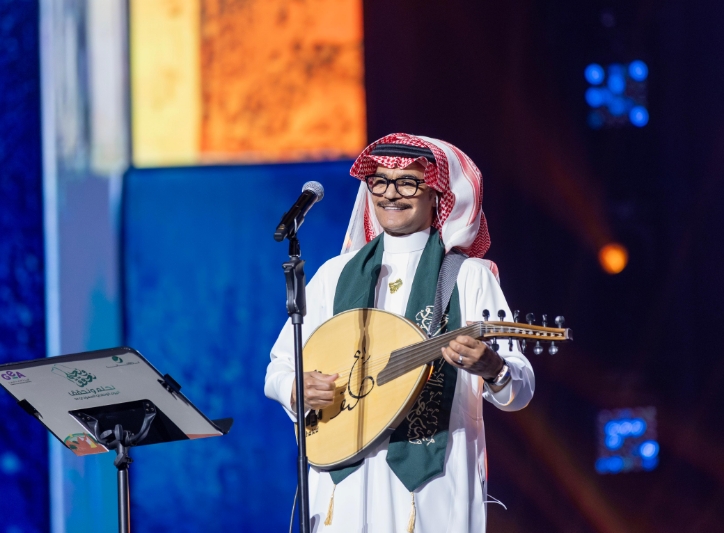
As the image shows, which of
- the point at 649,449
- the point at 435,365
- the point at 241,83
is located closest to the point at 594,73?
the point at 241,83

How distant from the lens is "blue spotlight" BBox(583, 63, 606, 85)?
5039 mm

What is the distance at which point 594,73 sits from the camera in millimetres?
5055

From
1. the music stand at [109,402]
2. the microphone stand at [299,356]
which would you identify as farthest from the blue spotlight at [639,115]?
the music stand at [109,402]

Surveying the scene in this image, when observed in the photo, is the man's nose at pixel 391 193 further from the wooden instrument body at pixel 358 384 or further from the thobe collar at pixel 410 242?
the wooden instrument body at pixel 358 384

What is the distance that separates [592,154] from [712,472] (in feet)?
6.16

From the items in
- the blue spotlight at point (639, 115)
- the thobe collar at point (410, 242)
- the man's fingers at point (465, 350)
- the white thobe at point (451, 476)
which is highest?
the blue spotlight at point (639, 115)

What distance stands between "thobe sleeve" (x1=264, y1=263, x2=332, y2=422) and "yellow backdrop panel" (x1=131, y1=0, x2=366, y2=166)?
55.2 inches

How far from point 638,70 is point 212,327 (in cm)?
272

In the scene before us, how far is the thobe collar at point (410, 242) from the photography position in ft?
10.7

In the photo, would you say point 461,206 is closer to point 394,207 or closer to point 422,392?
point 394,207

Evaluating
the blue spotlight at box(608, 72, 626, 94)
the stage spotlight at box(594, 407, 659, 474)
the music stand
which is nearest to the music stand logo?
the music stand

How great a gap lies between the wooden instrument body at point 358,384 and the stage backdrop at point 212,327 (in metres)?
1.45

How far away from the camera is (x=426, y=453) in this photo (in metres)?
2.87

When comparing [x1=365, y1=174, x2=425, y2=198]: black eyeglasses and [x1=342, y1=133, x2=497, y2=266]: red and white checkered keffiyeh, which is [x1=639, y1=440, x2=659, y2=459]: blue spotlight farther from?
[x1=365, y1=174, x2=425, y2=198]: black eyeglasses
